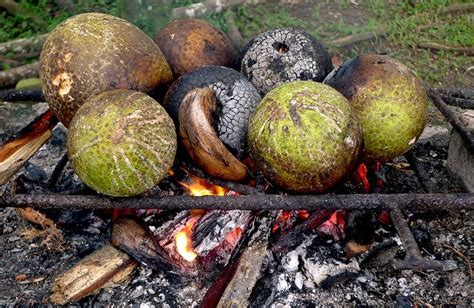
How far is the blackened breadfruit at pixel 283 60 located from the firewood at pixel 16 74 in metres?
3.05

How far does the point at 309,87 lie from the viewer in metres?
2.76

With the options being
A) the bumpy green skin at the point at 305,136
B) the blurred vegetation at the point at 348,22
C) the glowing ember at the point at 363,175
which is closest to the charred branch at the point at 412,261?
the bumpy green skin at the point at 305,136

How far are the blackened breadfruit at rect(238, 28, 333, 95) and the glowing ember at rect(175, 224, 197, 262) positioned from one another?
0.99 metres

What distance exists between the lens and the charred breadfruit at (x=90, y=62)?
2.89 meters

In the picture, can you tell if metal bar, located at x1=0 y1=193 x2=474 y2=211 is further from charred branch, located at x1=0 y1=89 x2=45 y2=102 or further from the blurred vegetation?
the blurred vegetation

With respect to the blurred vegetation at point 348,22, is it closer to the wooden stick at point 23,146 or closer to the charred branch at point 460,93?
the charred branch at point 460,93

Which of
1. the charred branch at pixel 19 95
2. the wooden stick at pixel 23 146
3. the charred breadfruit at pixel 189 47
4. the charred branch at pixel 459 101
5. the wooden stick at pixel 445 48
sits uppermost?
the charred breadfruit at pixel 189 47

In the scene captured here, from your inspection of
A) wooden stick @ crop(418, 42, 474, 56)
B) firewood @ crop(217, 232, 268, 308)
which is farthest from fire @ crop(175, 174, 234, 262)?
wooden stick @ crop(418, 42, 474, 56)

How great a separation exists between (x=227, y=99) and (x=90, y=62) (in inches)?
30.0

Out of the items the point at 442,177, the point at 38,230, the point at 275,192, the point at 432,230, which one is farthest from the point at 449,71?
the point at 38,230

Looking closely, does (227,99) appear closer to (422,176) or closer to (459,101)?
(422,176)

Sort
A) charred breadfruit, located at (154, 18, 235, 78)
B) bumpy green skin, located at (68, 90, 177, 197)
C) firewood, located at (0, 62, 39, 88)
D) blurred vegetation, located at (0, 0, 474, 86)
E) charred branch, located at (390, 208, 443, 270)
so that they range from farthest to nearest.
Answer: blurred vegetation, located at (0, 0, 474, 86) → firewood, located at (0, 62, 39, 88) → charred breadfruit, located at (154, 18, 235, 78) → bumpy green skin, located at (68, 90, 177, 197) → charred branch, located at (390, 208, 443, 270)

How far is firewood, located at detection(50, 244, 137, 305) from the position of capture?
2.76 m

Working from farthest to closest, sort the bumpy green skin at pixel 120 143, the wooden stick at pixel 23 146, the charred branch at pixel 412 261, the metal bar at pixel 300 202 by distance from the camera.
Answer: the wooden stick at pixel 23 146 → the metal bar at pixel 300 202 → the bumpy green skin at pixel 120 143 → the charred branch at pixel 412 261
